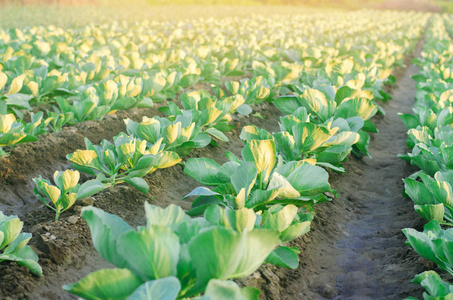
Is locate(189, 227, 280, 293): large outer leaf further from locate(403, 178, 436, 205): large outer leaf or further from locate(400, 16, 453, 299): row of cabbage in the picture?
locate(403, 178, 436, 205): large outer leaf

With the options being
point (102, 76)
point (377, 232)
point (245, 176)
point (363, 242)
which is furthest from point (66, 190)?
point (102, 76)

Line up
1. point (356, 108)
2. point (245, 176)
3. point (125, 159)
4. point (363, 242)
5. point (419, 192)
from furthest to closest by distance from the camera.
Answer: point (356, 108), point (363, 242), point (125, 159), point (419, 192), point (245, 176)

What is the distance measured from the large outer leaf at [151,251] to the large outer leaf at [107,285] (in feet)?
0.13

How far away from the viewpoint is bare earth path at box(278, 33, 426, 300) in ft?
7.30

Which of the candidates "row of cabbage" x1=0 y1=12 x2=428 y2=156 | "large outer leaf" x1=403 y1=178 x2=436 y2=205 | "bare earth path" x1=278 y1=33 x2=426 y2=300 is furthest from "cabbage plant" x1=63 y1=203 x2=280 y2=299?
"row of cabbage" x1=0 y1=12 x2=428 y2=156

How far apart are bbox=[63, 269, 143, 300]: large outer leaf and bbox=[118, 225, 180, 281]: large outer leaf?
4 cm

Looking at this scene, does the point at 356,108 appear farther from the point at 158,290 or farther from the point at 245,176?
the point at 158,290

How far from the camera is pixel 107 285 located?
1.32 meters

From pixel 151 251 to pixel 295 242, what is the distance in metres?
1.26

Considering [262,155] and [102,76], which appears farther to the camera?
[102,76]

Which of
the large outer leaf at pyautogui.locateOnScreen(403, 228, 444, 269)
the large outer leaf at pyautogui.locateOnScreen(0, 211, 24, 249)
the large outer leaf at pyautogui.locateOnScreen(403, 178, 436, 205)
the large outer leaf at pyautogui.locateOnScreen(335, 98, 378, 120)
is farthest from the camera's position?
the large outer leaf at pyautogui.locateOnScreen(335, 98, 378, 120)

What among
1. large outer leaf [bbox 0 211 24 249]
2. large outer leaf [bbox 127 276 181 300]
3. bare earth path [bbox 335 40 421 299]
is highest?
large outer leaf [bbox 127 276 181 300]

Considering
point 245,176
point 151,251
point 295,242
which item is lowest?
point 295,242

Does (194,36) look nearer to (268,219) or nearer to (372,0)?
(268,219)
